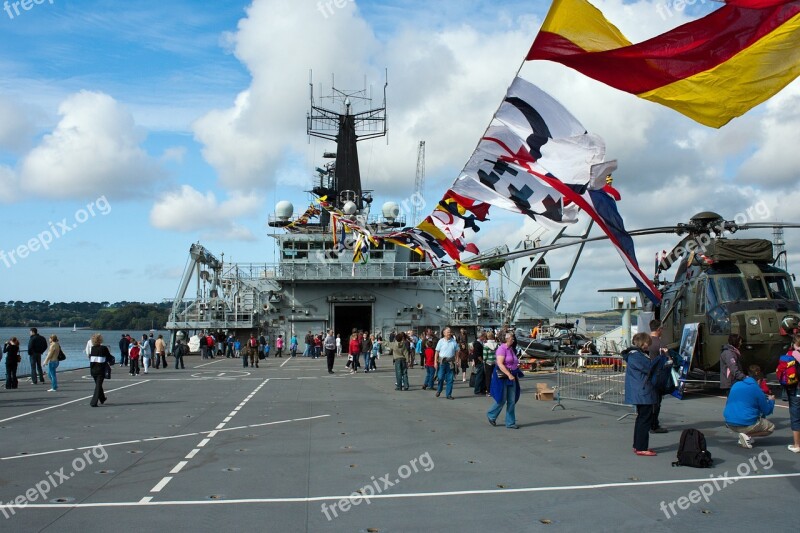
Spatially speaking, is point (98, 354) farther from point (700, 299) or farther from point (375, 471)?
point (700, 299)

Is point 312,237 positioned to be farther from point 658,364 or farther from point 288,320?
point 658,364

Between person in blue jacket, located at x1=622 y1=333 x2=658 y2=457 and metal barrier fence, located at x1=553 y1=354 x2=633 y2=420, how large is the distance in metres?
5.41

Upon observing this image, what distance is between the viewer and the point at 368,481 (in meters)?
8.07

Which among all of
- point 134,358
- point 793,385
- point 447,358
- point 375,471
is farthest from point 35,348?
point 793,385

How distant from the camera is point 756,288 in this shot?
604 inches

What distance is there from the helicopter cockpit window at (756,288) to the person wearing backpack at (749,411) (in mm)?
6362

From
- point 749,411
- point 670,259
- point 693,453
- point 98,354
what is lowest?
point 693,453

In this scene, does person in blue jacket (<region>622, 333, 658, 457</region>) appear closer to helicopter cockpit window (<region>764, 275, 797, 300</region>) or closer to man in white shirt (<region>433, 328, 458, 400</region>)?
helicopter cockpit window (<region>764, 275, 797, 300</region>)

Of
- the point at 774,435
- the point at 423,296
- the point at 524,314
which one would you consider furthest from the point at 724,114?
the point at 423,296

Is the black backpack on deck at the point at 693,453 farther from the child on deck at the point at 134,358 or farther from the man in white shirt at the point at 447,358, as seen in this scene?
the child on deck at the point at 134,358

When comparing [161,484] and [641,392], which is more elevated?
[641,392]

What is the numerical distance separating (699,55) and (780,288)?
31.6ft

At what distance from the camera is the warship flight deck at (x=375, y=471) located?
6.53 metres

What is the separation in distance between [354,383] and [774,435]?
14.1 metres
